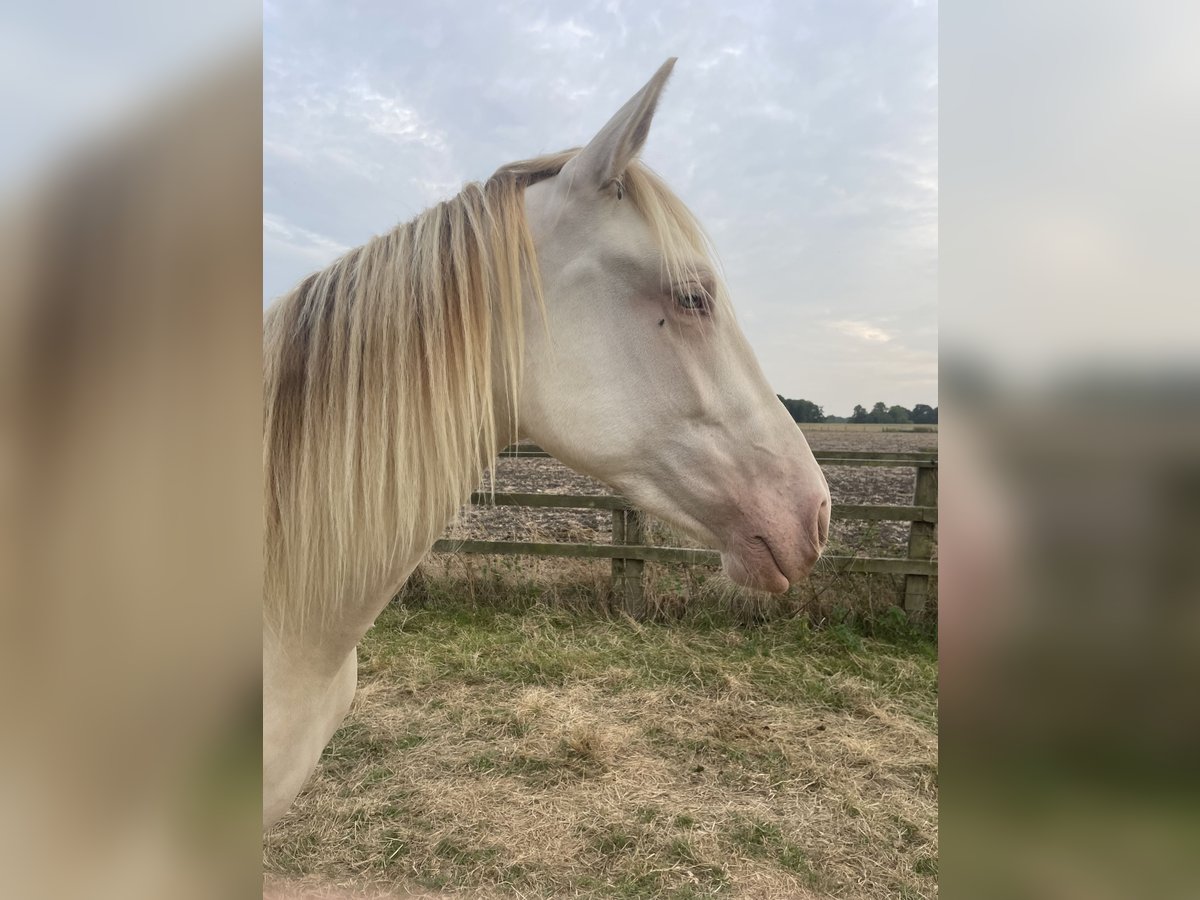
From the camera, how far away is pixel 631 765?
1.83m

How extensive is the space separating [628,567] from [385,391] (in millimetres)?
2420

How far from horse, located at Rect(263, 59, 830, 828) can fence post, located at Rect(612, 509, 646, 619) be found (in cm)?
221

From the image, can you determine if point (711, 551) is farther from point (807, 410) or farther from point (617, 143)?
point (617, 143)

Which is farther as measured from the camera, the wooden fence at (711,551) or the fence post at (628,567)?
the fence post at (628,567)

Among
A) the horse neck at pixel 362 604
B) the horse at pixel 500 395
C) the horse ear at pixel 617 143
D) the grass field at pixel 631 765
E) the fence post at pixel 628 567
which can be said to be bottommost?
the grass field at pixel 631 765

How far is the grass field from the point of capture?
1.42 metres

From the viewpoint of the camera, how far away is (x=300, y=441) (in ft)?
2.35

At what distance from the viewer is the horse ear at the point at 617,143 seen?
2.31 ft

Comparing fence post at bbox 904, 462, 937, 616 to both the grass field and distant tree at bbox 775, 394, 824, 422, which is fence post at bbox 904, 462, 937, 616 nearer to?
the grass field

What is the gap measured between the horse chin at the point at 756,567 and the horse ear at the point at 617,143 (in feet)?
1.65
